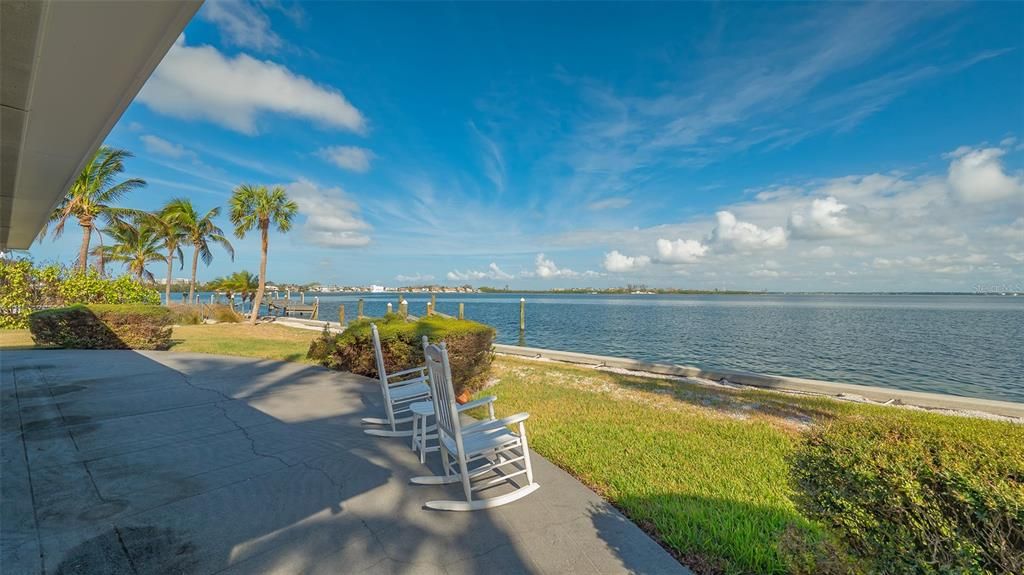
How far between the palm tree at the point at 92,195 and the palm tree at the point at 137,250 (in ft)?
25.8

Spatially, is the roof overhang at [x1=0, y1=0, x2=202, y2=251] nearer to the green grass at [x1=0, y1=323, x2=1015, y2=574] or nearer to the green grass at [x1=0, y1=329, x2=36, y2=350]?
the green grass at [x1=0, y1=323, x2=1015, y2=574]

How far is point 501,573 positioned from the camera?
82.5 inches

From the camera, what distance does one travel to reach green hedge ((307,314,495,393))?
6449 mm

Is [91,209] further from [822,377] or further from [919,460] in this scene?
[822,377]

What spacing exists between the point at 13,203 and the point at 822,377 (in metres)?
17.8

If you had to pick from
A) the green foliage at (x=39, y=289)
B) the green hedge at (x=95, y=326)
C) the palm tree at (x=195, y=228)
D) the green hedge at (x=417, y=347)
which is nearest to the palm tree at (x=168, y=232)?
the palm tree at (x=195, y=228)

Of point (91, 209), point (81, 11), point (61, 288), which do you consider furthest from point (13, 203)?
point (91, 209)

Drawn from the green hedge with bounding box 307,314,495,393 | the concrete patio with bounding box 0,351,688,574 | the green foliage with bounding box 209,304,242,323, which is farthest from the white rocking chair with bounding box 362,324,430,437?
the green foliage with bounding box 209,304,242,323

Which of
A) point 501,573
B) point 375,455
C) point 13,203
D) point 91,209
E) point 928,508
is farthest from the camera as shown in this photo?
point 91,209

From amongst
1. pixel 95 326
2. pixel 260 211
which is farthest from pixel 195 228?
pixel 95 326

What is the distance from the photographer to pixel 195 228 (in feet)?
82.2

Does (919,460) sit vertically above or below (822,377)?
above

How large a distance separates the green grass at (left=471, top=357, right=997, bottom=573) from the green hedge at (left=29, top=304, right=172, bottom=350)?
9572mm

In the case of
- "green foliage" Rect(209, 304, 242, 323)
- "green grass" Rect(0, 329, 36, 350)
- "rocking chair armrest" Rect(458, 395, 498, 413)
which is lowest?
"green foliage" Rect(209, 304, 242, 323)
